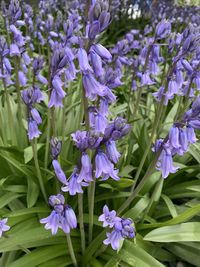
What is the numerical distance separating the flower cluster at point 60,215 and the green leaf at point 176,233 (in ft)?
2.46

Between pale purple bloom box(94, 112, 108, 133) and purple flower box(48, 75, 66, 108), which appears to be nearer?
pale purple bloom box(94, 112, 108, 133)

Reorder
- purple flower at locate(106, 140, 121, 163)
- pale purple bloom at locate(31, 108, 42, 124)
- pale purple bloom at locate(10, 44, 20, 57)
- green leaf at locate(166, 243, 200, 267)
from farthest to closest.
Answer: pale purple bloom at locate(10, 44, 20, 57) < green leaf at locate(166, 243, 200, 267) < pale purple bloom at locate(31, 108, 42, 124) < purple flower at locate(106, 140, 121, 163)

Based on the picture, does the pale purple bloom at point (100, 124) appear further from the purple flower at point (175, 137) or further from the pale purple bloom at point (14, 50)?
the pale purple bloom at point (14, 50)

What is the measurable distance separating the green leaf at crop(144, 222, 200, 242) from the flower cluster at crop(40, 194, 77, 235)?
75 centimetres

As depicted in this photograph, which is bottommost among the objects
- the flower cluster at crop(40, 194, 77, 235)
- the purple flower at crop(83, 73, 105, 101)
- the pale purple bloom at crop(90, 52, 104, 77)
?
the flower cluster at crop(40, 194, 77, 235)

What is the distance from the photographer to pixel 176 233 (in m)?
2.57

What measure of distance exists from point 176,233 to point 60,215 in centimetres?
100

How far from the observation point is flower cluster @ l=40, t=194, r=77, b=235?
1.95 metres

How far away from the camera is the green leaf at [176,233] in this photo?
8.26ft

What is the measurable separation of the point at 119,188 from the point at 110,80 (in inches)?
47.2

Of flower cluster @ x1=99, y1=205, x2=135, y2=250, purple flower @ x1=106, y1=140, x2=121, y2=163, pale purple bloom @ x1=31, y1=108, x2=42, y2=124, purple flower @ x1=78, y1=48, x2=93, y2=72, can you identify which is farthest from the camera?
pale purple bloom @ x1=31, y1=108, x2=42, y2=124

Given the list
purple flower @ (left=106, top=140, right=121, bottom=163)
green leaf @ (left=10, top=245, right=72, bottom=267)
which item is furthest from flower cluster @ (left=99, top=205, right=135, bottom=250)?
green leaf @ (left=10, top=245, right=72, bottom=267)

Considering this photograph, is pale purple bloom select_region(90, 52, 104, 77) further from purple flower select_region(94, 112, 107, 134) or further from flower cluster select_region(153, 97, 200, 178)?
flower cluster select_region(153, 97, 200, 178)

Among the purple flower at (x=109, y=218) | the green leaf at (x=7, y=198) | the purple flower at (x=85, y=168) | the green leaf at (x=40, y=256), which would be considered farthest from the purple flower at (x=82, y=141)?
the green leaf at (x=7, y=198)
